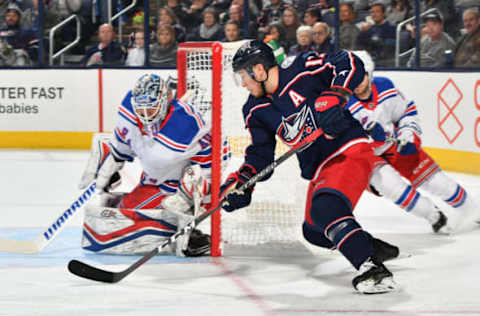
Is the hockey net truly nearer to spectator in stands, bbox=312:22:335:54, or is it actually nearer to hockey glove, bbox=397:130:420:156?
hockey glove, bbox=397:130:420:156

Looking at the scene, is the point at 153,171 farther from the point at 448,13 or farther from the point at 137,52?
the point at 137,52

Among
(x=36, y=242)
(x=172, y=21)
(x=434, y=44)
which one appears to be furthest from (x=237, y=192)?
(x=172, y=21)

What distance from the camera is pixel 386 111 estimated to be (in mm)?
4219

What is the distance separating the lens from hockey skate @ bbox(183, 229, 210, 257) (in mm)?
3578

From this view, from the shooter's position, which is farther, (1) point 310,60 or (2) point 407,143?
(2) point 407,143

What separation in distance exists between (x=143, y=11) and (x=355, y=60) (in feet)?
16.9

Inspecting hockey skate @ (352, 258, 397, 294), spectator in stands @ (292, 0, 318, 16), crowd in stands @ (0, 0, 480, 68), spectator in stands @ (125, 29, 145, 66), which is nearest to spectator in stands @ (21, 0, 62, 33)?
crowd in stands @ (0, 0, 480, 68)

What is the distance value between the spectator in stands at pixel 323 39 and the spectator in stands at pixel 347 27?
0.31 feet

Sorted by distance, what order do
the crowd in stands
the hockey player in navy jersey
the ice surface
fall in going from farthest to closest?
the crowd in stands, the hockey player in navy jersey, the ice surface

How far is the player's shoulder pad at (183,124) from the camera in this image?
3.63 metres

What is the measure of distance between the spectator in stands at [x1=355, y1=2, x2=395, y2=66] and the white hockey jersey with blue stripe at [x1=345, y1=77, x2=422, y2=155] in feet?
10.0

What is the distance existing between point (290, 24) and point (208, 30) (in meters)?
0.79

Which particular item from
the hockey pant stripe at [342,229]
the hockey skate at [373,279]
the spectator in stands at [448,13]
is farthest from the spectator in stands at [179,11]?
the hockey skate at [373,279]

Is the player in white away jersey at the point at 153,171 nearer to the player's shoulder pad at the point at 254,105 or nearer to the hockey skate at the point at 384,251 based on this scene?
the player's shoulder pad at the point at 254,105
